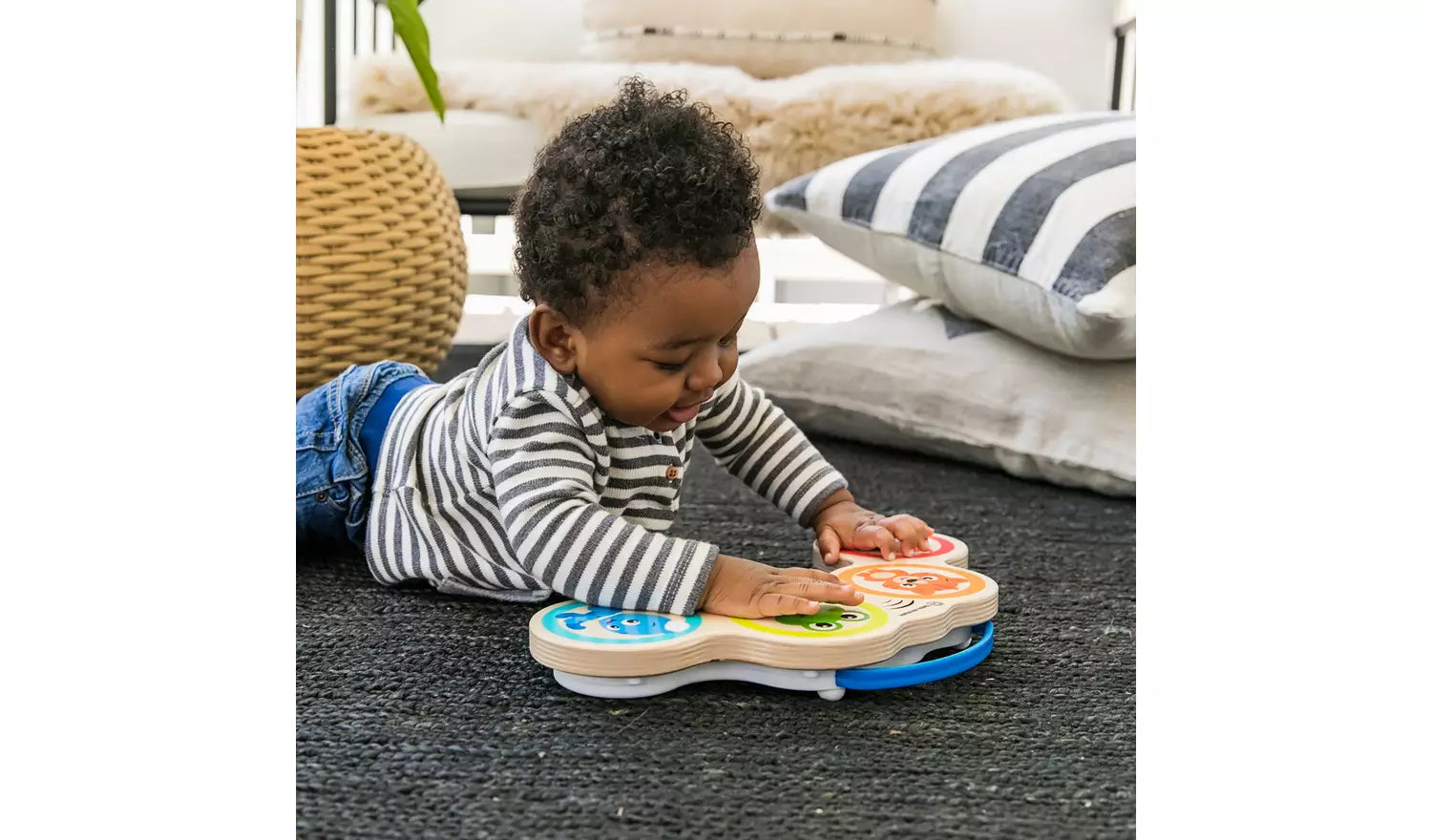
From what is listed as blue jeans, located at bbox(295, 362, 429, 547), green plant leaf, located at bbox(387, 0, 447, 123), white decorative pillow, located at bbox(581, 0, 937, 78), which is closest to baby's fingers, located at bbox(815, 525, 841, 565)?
blue jeans, located at bbox(295, 362, 429, 547)

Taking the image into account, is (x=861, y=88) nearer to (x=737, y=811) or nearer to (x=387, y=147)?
(x=387, y=147)

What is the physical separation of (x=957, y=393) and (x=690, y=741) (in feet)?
2.35

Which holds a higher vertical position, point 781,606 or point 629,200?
point 629,200

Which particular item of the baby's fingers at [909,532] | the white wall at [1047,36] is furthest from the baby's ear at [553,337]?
the white wall at [1047,36]

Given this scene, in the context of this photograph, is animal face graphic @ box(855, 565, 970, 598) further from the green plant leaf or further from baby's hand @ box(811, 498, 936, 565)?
the green plant leaf

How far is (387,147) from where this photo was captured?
4.46 ft

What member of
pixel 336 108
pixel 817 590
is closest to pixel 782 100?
pixel 336 108

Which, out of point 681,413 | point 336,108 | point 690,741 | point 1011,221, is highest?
point 336,108

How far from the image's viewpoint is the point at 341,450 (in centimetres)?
98

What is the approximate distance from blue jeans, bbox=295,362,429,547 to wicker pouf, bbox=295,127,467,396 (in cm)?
30

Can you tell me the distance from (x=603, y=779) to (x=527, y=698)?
110 millimetres

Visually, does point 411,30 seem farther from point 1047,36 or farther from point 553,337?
point 1047,36

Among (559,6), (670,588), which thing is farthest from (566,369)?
(559,6)

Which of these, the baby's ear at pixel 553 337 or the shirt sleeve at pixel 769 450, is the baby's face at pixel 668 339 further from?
the shirt sleeve at pixel 769 450
